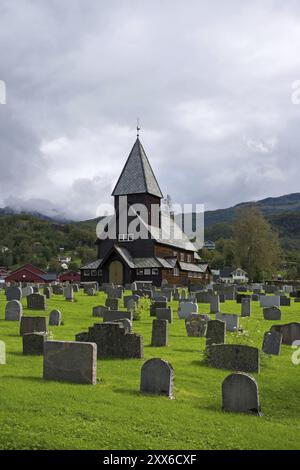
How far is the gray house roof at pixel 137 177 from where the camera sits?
68.8m

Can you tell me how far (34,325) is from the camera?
16.5 meters

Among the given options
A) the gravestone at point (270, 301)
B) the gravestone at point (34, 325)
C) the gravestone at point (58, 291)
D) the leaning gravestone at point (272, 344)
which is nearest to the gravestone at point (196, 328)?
the leaning gravestone at point (272, 344)

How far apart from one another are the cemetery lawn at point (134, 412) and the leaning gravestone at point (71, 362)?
1.01 feet

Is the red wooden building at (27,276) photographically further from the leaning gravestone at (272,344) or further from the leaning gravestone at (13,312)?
the leaning gravestone at (272,344)

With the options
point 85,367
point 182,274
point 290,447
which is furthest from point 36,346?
point 182,274

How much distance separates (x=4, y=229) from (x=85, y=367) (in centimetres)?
17277

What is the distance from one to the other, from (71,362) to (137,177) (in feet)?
195

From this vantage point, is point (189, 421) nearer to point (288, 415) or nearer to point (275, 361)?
point (288, 415)

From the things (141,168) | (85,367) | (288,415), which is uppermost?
(141,168)

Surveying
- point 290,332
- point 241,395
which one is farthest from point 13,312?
point 241,395

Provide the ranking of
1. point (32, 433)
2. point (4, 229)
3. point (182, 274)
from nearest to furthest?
point (32, 433), point (182, 274), point (4, 229)

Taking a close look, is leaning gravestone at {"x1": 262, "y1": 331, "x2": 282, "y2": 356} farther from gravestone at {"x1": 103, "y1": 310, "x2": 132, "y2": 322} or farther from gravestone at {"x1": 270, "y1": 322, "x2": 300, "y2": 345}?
gravestone at {"x1": 103, "y1": 310, "x2": 132, "y2": 322}

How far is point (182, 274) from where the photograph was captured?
68625 mm

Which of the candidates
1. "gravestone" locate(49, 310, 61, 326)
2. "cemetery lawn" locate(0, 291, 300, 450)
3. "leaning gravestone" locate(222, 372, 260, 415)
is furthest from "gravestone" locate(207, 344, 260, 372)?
"gravestone" locate(49, 310, 61, 326)
